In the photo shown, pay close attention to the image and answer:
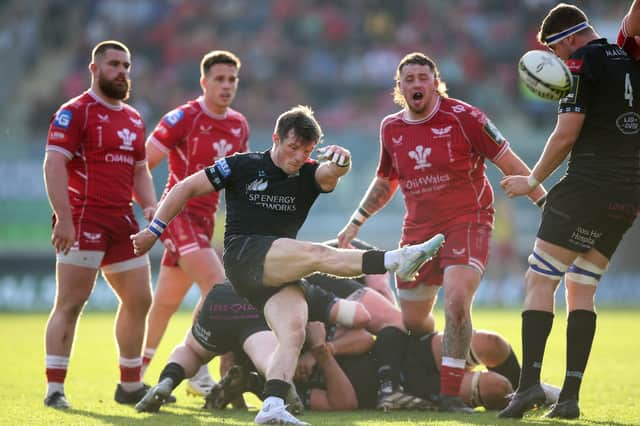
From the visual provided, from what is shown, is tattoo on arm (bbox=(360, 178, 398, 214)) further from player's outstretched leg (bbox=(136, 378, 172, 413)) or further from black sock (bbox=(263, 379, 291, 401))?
black sock (bbox=(263, 379, 291, 401))

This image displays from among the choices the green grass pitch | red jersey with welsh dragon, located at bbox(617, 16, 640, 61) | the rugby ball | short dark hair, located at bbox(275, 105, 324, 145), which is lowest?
the green grass pitch

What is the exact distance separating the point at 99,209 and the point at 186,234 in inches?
46.9

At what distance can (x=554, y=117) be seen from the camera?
22.1 m

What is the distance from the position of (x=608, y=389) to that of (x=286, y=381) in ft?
11.8

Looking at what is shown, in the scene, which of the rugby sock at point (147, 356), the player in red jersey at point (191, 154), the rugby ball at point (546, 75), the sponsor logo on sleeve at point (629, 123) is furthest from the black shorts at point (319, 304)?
the sponsor logo on sleeve at point (629, 123)

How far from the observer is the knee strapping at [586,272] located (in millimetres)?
7016

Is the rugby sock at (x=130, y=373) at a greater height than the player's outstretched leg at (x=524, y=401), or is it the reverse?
the player's outstretched leg at (x=524, y=401)

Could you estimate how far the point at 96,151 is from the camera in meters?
8.21

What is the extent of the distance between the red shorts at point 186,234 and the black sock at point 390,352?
208 centimetres

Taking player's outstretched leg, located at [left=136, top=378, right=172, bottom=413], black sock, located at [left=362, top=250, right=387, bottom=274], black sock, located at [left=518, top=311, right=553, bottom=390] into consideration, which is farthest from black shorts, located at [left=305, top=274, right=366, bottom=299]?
black sock, located at [left=362, top=250, right=387, bottom=274]

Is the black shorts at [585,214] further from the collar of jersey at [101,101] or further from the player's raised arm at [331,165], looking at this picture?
the collar of jersey at [101,101]

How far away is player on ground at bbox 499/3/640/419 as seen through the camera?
6703 millimetres

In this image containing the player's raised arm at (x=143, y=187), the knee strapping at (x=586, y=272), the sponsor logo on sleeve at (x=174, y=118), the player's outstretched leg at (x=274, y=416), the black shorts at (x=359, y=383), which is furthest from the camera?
the sponsor logo on sleeve at (x=174, y=118)

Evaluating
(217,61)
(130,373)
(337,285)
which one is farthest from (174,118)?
(130,373)
